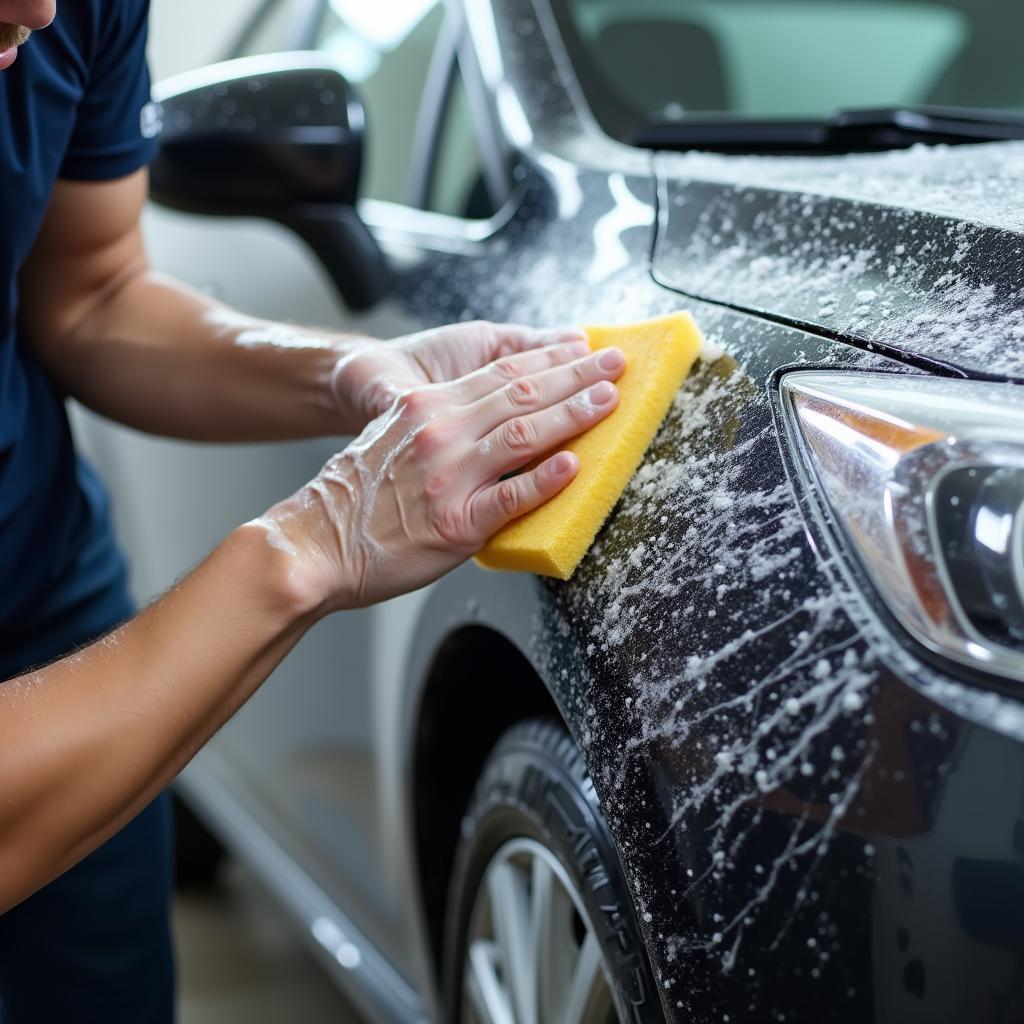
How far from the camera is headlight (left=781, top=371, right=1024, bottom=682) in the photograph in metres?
0.68

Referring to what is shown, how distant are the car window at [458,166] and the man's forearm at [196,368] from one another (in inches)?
12.2

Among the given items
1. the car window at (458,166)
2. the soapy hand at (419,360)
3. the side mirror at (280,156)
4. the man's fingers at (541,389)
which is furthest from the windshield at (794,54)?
the man's fingers at (541,389)

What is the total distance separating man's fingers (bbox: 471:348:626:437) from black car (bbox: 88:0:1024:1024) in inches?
2.7

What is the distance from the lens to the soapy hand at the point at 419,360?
1119 mm

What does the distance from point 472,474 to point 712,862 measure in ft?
1.14

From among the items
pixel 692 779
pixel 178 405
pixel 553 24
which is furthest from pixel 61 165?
pixel 692 779

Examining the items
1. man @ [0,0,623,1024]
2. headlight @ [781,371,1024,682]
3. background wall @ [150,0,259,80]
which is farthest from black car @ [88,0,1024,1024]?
background wall @ [150,0,259,80]

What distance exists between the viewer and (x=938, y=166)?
1.18 m

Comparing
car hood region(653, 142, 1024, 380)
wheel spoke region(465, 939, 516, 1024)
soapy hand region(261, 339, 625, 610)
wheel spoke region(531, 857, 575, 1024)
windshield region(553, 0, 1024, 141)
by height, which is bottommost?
wheel spoke region(465, 939, 516, 1024)

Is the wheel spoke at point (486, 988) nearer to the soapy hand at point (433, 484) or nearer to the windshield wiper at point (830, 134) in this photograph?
the soapy hand at point (433, 484)

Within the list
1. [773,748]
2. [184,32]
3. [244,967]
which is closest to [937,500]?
[773,748]

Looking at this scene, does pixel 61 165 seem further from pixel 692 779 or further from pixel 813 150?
pixel 692 779

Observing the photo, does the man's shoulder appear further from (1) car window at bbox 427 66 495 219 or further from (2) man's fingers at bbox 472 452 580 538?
(2) man's fingers at bbox 472 452 580 538

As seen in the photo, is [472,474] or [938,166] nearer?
[472,474]
